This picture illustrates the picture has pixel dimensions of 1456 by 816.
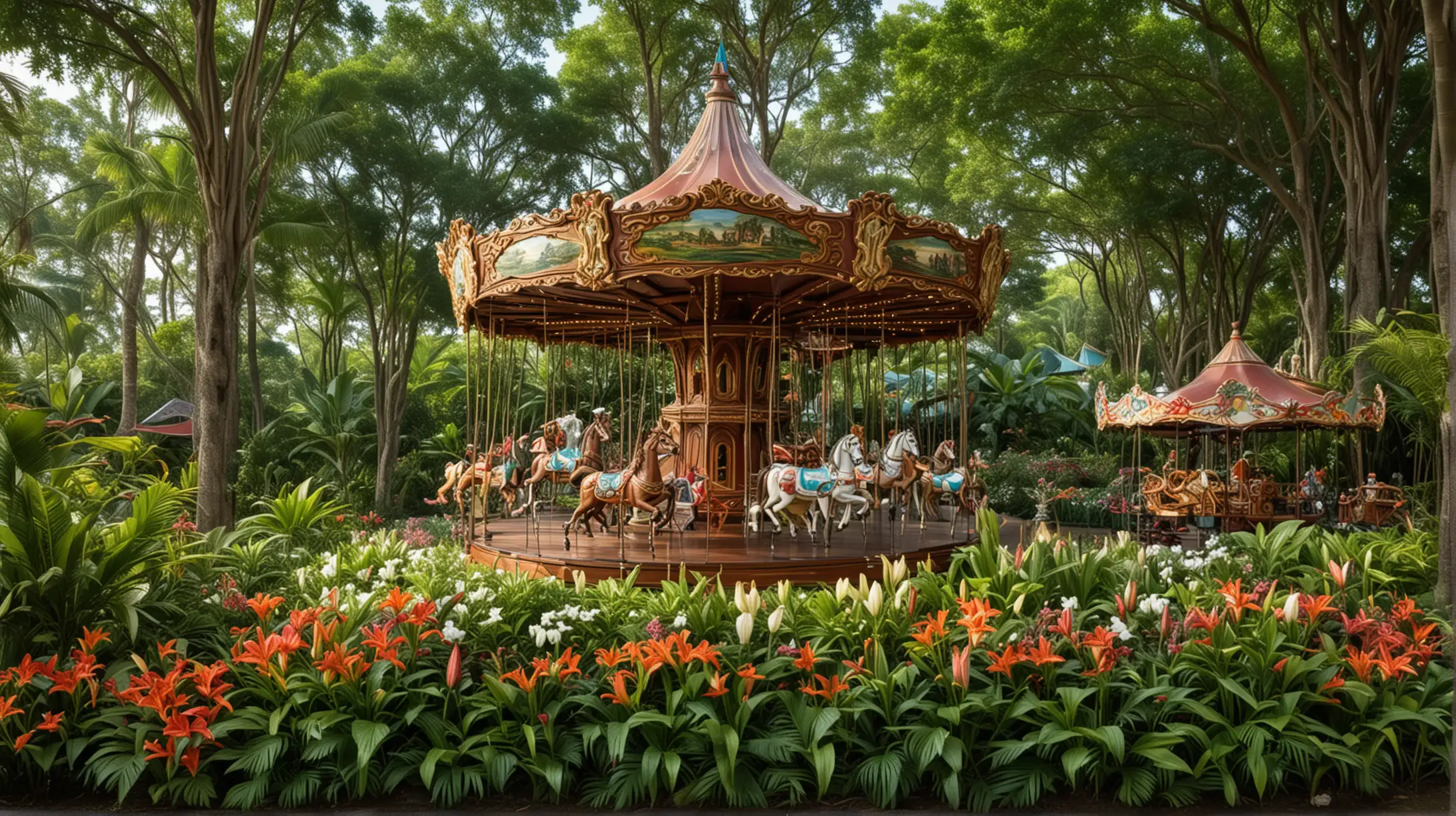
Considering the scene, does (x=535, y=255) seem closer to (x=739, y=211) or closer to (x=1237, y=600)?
(x=739, y=211)

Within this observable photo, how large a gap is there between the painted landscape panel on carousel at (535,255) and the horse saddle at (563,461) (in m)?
3.01

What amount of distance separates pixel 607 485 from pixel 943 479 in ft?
17.9

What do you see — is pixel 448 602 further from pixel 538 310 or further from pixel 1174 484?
pixel 1174 484

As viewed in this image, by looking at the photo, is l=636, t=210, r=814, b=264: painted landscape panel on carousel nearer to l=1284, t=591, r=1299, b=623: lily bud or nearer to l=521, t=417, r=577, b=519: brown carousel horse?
l=521, t=417, r=577, b=519: brown carousel horse

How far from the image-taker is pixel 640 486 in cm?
947

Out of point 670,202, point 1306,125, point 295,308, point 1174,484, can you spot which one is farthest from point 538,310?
point 295,308

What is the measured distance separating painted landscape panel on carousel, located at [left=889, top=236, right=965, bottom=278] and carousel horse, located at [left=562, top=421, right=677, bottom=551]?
3.17 meters

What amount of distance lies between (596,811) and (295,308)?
38.2 m

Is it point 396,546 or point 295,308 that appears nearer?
point 396,546

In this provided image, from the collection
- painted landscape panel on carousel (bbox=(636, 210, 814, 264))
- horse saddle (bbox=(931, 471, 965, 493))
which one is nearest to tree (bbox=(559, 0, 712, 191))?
horse saddle (bbox=(931, 471, 965, 493))

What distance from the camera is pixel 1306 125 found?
59.2ft

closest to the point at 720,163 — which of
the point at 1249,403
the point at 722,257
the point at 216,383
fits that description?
the point at 722,257

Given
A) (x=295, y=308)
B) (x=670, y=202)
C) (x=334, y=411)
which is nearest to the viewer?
(x=670, y=202)

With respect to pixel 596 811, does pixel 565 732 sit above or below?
above
